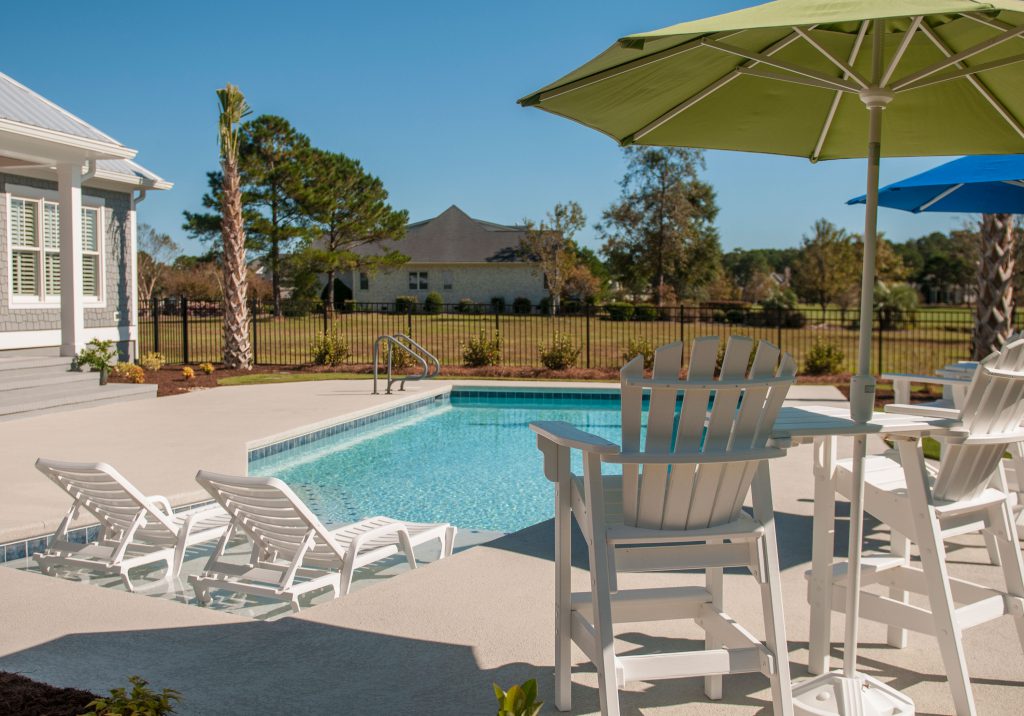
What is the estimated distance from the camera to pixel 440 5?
967 inches

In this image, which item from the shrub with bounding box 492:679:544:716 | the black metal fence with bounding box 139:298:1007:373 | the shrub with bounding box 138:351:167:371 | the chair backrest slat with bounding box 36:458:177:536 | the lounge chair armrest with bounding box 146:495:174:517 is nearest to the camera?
the shrub with bounding box 492:679:544:716

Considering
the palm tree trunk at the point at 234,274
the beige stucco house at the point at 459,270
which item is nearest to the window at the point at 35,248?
the palm tree trunk at the point at 234,274

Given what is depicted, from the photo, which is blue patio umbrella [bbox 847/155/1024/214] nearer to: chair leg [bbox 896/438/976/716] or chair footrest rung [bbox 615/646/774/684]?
chair leg [bbox 896/438/976/716]

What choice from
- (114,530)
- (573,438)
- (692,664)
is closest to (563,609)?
(692,664)

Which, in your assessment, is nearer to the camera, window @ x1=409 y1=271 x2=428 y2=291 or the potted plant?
the potted plant

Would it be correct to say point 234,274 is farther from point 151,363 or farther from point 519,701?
point 519,701

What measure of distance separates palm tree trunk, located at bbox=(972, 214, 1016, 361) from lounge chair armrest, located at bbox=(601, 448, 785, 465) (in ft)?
38.9

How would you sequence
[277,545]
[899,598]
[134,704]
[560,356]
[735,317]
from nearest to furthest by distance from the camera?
[134,704] → [899,598] → [277,545] → [560,356] → [735,317]

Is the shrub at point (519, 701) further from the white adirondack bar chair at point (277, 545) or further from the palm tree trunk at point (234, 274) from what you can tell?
the palm tree trunk at point (234, 274)

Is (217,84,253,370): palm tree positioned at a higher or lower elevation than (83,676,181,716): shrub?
higher

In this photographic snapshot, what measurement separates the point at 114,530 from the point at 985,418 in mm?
4768

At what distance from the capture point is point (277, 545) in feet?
15.6

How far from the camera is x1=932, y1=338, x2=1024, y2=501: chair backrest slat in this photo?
118 inches

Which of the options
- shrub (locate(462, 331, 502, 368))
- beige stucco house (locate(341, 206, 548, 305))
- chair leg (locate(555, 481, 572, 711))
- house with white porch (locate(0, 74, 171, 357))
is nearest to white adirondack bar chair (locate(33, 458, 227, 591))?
chair leg (locate(555, 481, 572, 711))
